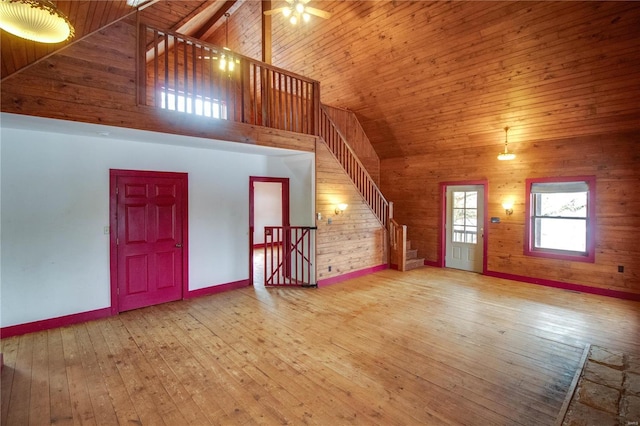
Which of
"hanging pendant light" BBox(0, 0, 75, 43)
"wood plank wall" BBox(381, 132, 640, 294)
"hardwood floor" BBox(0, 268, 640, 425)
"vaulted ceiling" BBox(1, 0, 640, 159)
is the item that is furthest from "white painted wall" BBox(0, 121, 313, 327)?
"wood plank wall" BBox(381, 132, 640, 294)

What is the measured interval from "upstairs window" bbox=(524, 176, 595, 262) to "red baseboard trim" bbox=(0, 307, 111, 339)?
7.80m

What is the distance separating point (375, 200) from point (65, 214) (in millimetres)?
5761

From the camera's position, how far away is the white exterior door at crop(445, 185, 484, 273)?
7230 millimetres

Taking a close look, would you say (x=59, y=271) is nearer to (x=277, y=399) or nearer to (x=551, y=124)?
(x=277, y=399)

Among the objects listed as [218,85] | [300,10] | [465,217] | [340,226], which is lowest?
[340,226]

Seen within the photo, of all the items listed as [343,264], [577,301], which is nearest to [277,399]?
[343,264]

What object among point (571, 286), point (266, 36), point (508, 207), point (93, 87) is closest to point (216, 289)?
point (93, 87)

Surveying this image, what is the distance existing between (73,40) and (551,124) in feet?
23.9

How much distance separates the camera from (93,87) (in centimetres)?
346

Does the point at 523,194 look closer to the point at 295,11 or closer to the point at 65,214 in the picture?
the point at 295,11

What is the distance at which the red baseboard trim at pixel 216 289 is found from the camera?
5412mm

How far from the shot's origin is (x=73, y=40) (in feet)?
10.9

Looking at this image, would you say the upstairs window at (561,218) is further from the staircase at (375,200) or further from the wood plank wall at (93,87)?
the wood plank wall at (93,87)

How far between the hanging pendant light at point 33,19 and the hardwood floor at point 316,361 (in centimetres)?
278
